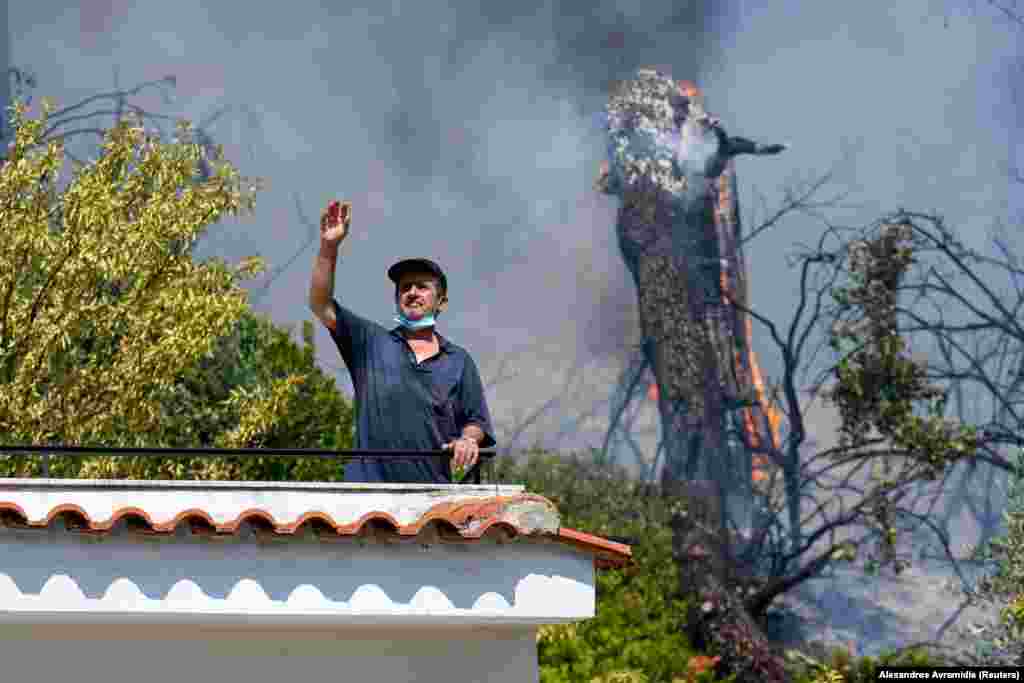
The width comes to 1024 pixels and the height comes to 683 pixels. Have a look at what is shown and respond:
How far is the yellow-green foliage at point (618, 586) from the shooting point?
1769 centimetres

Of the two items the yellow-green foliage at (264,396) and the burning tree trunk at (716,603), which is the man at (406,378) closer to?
the yellow-green foliage at (264,396)

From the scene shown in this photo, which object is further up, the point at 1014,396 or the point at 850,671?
the point at 1014,396

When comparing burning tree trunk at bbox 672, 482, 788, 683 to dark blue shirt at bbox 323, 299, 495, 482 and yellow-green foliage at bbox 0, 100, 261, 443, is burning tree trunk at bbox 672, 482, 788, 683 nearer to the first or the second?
yellow-green foliage at bbox 0, 100, 261, 443

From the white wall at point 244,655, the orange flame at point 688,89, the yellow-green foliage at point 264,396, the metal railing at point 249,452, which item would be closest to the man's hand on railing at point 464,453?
the metal railing at point 249,452

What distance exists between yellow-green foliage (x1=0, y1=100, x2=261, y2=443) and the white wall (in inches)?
206

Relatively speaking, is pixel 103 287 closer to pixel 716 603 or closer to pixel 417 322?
pixel 417 322

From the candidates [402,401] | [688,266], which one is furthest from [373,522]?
[688,266]

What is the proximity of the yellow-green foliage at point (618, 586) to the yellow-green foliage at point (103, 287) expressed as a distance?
4660 mm

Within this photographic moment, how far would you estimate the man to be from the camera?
8.67 meters

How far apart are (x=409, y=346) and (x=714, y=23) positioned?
14.1 m

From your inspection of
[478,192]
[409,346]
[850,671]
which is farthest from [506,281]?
[409,346]

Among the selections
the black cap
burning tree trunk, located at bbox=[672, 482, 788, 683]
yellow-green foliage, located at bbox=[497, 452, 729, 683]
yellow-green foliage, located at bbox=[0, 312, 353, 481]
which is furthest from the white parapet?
burning tree trunk, located at bbox=[672, 482, 788, 683]

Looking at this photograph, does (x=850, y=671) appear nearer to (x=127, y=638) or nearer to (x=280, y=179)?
(x=280, y=179)

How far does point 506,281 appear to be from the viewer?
2214cm
